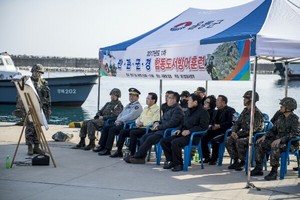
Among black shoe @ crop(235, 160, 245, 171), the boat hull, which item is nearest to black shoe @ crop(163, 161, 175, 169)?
black shoe @ crop(235, 160, 245, 171)

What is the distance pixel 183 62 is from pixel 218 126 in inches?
50.6

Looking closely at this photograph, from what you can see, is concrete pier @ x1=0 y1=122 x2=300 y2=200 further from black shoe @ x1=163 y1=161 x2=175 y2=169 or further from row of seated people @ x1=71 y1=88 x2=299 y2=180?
row of seated people @ x1=71 y1=88 x2=299 y2=180

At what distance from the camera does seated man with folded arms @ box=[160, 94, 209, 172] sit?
7.54 m

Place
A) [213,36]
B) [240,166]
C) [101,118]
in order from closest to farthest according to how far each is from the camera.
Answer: [213,36], [240,166], [101,118]

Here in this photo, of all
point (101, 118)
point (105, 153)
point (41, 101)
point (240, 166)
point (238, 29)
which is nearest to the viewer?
point (238, 29)

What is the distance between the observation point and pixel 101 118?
31.5 feet

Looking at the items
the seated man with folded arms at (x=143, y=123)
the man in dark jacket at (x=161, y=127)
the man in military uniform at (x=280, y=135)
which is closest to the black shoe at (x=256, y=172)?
the man in military uniform at (x=280, y=135)

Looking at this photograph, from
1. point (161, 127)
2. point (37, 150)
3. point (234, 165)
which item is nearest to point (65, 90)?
point (37, 150)

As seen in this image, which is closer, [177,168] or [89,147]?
[177,168]

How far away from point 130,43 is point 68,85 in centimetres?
1741

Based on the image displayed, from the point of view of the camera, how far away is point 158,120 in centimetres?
867

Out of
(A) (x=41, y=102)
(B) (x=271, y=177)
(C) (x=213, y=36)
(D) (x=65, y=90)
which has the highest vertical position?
(C) (x=213, y=36)

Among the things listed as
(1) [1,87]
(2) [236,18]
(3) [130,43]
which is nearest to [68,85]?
(1) [1,87]

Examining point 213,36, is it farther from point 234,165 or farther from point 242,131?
point 234,165
